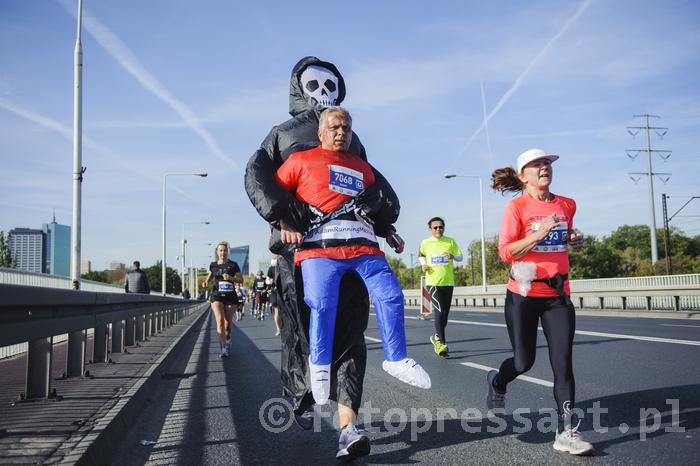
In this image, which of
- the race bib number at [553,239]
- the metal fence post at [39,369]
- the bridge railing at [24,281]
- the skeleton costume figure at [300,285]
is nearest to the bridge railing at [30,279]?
the bridge railing at [24,281]

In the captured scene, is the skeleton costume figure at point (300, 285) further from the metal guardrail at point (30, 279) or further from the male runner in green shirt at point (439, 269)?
the male runner in green shirt at point (439, 269)

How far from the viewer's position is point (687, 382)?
6.25 metres

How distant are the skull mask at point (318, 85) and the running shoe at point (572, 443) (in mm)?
2617

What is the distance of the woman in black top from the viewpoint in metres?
11.2

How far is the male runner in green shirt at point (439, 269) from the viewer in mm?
9828

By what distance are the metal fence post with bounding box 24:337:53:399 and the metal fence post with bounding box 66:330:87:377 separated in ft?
3.95

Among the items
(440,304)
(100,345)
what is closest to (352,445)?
(100,345)

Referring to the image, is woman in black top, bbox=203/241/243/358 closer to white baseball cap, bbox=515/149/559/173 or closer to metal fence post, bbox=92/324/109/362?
metal fence post, bbox=92/324/109/362

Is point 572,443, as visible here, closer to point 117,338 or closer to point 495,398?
point 495,398

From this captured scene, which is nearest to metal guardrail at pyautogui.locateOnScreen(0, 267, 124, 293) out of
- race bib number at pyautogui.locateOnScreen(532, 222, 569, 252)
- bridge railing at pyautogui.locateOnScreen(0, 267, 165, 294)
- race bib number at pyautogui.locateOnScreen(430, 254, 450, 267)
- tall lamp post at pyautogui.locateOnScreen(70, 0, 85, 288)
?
bridge railing at pyautogui.locateOnScreen(0, 267, 165, 294)

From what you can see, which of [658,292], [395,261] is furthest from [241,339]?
[395,261]

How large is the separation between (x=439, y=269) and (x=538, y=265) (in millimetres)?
5785

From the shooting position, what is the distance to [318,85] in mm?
4703

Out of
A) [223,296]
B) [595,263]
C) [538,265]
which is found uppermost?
[595,263]
